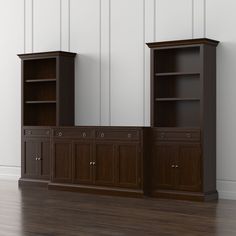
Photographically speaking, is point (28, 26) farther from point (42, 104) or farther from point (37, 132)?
point (37, 132)

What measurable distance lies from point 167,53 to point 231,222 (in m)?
3.24

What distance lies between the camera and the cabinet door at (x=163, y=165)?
8.41 m

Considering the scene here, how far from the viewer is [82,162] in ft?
30.0

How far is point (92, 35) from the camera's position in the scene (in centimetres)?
984

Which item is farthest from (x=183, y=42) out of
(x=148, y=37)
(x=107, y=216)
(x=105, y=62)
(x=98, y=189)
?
(x=107, y=216)

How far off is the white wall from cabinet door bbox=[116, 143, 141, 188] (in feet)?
2.44

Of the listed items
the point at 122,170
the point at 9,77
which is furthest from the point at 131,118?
the point at 9,77

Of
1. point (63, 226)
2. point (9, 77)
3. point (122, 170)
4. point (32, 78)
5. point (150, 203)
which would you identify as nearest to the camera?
point (63, 226)

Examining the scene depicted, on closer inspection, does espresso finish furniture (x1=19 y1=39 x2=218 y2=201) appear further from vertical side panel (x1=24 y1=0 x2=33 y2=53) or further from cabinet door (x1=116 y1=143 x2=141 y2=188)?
vertical side panel (x1=24 y1=0 x2=33 y2=53)

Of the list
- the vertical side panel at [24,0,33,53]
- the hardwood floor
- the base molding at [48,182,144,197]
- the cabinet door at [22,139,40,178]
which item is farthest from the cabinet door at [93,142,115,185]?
the vertical side panel at [24,0,33,53]

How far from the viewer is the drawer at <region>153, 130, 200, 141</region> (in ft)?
26.9

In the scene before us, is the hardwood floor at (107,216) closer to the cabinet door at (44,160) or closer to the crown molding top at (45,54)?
the cabinet door at (44,160)

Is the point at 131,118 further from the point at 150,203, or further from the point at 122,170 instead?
the point at 150,203

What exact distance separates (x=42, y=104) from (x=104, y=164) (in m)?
2.07
